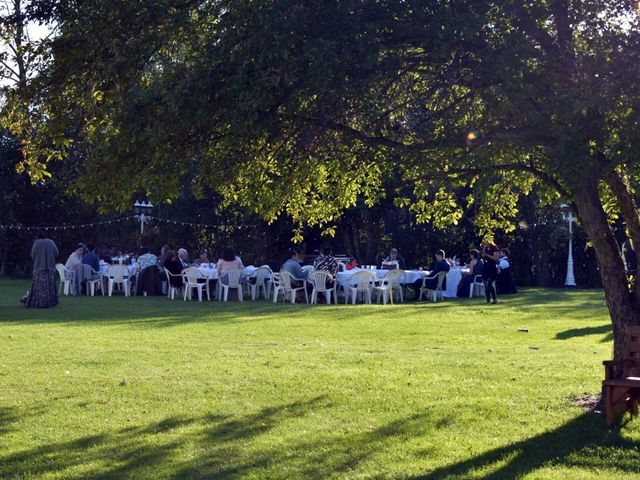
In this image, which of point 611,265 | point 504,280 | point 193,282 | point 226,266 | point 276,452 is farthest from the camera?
point 504,280

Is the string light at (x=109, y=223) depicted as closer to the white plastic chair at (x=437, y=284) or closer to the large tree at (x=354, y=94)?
the white plastic chair at (x=437, y=284)

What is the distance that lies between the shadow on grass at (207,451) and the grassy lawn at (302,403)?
0.06 ft

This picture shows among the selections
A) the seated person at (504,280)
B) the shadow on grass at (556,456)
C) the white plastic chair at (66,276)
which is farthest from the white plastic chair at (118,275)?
the shadow on grass at (556,456)

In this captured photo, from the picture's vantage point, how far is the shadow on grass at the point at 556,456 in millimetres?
6449

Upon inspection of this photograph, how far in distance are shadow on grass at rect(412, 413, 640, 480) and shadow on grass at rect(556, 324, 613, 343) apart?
7845mm

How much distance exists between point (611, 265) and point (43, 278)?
15097 millimetres

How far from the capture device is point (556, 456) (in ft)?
22.6

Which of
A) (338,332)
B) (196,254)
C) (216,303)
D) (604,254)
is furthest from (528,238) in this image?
(604,254)

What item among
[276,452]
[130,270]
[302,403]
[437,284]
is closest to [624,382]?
[276,452]

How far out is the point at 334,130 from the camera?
8.62 m

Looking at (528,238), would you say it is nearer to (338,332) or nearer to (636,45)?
(338,332)

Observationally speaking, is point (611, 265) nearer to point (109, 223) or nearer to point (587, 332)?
point (587, 332)

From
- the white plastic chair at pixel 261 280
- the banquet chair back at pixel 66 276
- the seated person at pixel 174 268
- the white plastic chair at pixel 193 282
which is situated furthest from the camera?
the banquet chair back at pixel 66 276

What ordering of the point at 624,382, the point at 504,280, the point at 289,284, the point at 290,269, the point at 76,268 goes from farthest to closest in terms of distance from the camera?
the point at 504,280
the point at 76,268
the point at 289,284
the point at 290,269
the point at 624,382
